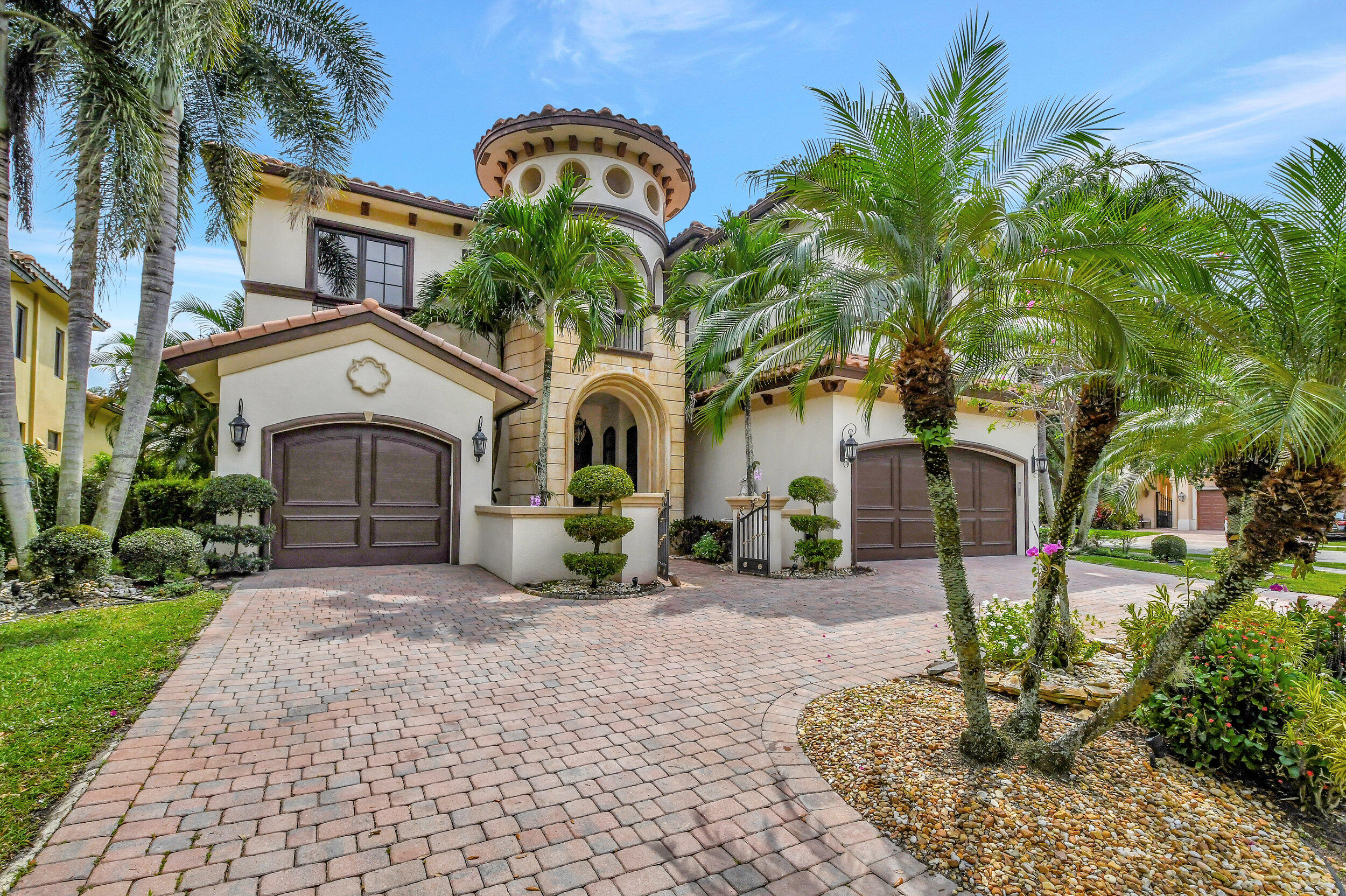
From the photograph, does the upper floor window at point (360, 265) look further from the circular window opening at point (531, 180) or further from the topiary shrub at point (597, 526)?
the topiary shrub at point (597, 526)

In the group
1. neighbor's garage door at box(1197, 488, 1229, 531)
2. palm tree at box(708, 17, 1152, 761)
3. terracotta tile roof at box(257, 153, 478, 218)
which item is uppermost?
terracotta tile roof at box(257, 153, 478, 218)

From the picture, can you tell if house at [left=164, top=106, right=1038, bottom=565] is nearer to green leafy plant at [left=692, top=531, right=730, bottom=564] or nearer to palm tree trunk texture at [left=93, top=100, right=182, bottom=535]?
palm tree trunk texture at [left=93, top=100, right=182, bottom=535]

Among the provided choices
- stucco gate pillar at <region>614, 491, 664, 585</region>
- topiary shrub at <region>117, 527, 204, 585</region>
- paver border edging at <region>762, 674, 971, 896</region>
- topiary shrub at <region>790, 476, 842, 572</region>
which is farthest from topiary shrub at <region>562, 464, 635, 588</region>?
topiary shrub at <region>117, 527, 204, 585</region>

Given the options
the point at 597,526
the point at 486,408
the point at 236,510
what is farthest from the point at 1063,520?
the point at 236,510

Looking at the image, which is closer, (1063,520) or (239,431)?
(1063,520)

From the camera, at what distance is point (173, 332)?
16094mm

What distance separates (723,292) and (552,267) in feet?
11.1

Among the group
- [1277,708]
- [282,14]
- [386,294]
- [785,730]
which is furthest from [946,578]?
[386,294]

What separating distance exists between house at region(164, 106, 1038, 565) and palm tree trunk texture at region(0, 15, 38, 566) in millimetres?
1892

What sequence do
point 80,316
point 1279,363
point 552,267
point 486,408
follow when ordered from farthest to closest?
point 486,408 → point 552,267 → point 80,316 → point 1279,363

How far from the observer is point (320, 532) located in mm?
10875

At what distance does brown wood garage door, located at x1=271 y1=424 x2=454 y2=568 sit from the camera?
10734mm

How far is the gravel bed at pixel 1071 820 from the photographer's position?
2.83 m

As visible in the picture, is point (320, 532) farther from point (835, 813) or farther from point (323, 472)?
point (835, 813)
